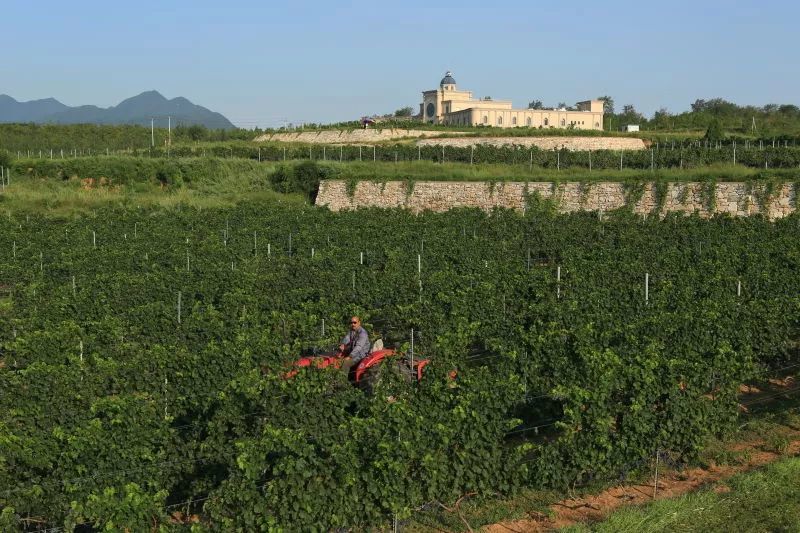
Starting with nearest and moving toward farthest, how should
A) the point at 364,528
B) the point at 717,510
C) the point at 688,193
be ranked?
the point at 364,528
the point at 717,510
the point at 688,193

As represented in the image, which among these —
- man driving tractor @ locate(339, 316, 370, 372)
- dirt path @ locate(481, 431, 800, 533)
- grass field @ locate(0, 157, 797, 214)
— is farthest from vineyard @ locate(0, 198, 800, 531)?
grass field @ locate(0, 157, 797, 214)

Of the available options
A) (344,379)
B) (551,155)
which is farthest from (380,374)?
(551,155)

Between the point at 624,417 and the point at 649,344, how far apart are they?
7.49 feet

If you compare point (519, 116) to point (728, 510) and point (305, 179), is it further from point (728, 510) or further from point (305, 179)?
point (728, 510)

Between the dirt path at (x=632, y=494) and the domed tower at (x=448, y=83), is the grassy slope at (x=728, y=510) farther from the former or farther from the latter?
the domed tower at (x=448, y=83)

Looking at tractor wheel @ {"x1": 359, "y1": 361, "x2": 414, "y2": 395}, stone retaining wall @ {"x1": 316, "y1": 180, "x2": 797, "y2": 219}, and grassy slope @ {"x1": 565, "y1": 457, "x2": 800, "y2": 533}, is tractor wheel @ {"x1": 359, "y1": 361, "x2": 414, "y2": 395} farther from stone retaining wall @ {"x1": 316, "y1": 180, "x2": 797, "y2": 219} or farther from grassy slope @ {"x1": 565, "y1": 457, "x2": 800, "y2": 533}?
stone retaining wall @ {"x1": 316, "y1": 180, "x2": 797, "y2": 219}

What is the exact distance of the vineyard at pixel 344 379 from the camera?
820 cm

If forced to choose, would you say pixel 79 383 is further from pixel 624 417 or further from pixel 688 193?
pixel 688 193

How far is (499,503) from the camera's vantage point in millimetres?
9422

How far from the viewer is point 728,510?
912cm

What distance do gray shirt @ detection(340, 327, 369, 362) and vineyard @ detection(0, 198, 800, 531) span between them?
2.25 ft

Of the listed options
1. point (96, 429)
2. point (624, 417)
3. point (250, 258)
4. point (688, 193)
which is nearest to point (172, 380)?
point (96, 429)

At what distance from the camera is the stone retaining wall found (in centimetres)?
3309

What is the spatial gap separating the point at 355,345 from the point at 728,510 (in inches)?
216
